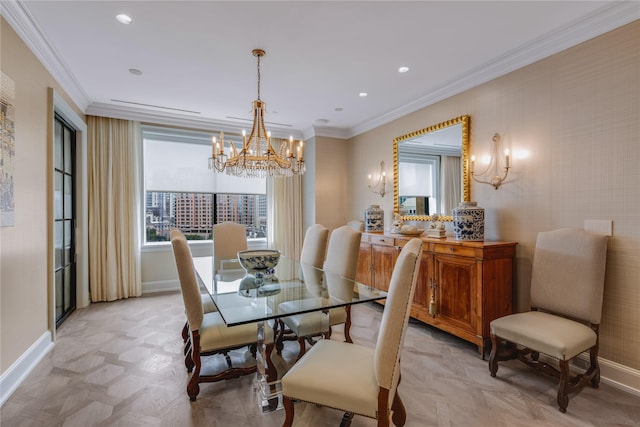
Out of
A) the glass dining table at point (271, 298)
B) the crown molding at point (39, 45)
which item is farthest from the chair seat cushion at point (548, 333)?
the crown molding at point (39, 45)

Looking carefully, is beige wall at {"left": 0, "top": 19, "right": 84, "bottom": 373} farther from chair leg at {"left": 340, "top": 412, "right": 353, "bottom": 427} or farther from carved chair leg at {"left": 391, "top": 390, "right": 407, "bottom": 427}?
carved chair leg at {"left": 391, "top": 390, "right": 407, "bottom": 427}

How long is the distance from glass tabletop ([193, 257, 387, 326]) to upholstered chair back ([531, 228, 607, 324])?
4.48 ft

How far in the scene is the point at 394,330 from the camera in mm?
1357

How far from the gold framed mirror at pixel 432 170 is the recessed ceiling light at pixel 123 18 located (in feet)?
10.3

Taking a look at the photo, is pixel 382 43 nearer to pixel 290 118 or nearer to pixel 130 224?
pixel 290 118

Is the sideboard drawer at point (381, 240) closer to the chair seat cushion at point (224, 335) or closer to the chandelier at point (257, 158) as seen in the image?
the chandelier at point (257, 158)

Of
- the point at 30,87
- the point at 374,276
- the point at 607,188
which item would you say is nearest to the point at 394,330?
the point at 607,188

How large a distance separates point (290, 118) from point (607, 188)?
3825mm

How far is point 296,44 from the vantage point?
8.69 ft

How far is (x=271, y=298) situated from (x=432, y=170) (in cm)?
262

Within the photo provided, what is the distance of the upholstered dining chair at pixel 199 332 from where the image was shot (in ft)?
6.49

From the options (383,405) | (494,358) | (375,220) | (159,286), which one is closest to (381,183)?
(375,220)

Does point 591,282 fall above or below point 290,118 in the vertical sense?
below

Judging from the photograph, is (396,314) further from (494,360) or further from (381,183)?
(381,183)
